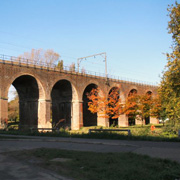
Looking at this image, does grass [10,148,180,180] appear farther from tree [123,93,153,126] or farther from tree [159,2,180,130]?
tree [123,93,153,126]

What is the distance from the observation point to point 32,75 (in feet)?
102

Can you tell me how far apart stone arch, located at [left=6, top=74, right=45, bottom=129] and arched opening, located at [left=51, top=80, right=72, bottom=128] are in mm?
4789

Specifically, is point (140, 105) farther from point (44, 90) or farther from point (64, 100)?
point (44, 90)

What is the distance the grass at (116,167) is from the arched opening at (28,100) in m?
25.3

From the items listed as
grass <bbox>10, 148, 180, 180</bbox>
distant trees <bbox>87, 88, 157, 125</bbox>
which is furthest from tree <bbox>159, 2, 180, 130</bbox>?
distant trees <bbox>87, 88, 157, 125</bbox>

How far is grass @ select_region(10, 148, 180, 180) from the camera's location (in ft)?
19.1

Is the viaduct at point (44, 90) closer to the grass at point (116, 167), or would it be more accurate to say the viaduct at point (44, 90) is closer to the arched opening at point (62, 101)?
the arched opening at point (62, 101)

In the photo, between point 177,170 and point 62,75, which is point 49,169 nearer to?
point 177,170

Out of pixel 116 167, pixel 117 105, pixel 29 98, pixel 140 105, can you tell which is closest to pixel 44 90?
pixel 29 98

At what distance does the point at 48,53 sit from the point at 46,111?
27318 millimetres

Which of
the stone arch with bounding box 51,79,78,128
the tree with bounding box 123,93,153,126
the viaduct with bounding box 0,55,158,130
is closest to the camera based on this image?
the viaduct with bounding box 0,55,158,130

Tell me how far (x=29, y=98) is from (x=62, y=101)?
267 inches

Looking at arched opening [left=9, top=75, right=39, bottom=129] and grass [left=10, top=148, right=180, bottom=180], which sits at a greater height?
arched opening [left=9, top=75, right=39, bottom=129]

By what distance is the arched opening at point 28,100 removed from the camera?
1299 inches
